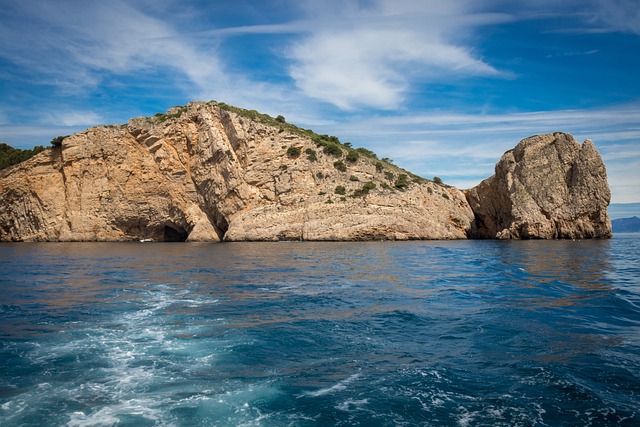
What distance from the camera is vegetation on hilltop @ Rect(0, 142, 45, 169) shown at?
60.8m

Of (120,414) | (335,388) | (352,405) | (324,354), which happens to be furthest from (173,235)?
(352,405)

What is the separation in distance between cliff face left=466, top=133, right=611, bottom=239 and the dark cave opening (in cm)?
4122

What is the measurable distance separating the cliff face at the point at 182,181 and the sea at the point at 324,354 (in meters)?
37.1

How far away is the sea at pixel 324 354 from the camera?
17.1 ft

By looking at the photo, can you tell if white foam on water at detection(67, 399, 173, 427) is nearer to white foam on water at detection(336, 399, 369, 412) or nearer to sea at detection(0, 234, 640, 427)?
sea at detection(0, 234, 640, 427)

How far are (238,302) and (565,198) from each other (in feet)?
144

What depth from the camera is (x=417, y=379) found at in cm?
614

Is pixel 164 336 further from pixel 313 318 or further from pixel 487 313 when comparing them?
pixel 487 313

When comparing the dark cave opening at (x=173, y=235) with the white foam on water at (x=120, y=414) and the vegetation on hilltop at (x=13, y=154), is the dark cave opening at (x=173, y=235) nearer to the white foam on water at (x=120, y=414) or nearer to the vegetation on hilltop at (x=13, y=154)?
the vegetation on hilltop at (x=13, y=154)

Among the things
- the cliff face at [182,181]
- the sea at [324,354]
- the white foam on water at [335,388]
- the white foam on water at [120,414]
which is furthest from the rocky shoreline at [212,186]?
the white foam on water at [120,414]

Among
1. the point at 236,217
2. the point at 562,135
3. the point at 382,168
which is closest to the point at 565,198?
the point at 562,135

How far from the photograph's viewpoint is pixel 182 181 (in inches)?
2152

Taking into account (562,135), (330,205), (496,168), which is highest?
(562,135)

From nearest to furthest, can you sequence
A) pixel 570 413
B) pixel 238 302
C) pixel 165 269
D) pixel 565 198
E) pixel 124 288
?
pixel 570 413, pixel 238 302, pixel 124 288, pixel 165 269, pixel 565 198
